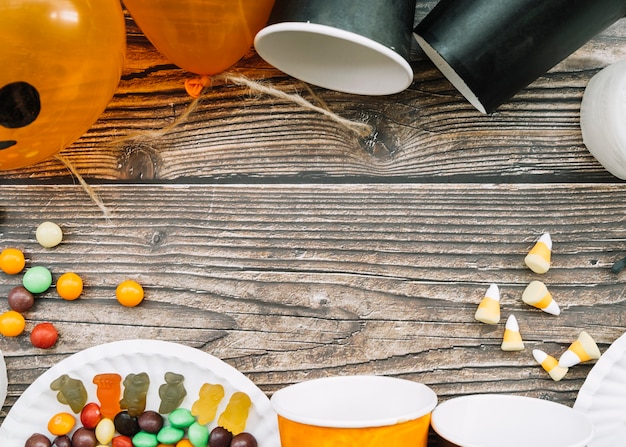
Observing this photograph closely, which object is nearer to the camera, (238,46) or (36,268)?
(238,46)

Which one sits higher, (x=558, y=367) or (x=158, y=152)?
(x=158, y=152)

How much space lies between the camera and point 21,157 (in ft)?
2.40

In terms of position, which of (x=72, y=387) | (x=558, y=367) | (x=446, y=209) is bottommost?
(x=72, y=387)

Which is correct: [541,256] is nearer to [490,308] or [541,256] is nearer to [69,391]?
[490,308]

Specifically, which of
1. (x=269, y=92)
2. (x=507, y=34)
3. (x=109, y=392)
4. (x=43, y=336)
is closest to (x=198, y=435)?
(x=109, y=392)

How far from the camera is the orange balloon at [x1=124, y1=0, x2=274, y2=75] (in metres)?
A: 0.70

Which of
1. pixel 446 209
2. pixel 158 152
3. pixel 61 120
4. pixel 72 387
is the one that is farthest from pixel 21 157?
pixel 446 209

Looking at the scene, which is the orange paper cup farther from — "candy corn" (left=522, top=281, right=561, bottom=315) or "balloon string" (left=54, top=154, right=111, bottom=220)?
"balloon string" (left=54, top=154, right=111, bottom=220)

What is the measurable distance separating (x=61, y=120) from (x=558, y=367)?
685 mm

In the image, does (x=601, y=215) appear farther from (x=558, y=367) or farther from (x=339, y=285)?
(x=339, y=285)

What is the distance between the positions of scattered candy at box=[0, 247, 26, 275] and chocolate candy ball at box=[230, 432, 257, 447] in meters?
0.37

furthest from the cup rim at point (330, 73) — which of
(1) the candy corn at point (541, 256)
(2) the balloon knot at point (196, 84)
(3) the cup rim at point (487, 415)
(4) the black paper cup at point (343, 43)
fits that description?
(3) the cup rim at point (487, 415)

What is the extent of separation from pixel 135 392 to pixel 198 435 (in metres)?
0.10

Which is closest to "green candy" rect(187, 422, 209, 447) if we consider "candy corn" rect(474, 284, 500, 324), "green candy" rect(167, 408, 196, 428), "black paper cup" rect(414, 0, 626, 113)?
"green candy" rect(167, 408, 196, 428)
